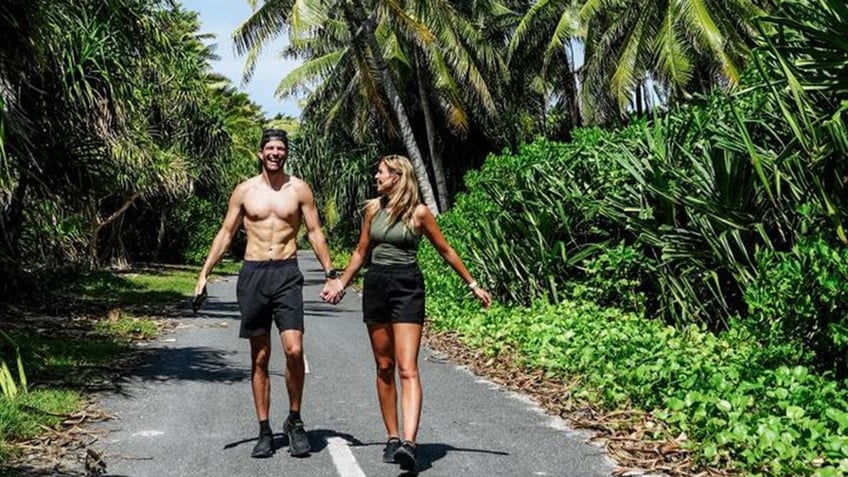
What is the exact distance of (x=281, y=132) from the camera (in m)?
6.39

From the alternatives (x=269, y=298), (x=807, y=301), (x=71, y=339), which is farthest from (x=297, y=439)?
(x=71, y=339)

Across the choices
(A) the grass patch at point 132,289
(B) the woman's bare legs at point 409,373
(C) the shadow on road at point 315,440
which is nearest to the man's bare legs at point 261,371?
(C) the shadow on road at point 315,440

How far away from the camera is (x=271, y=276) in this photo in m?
6.21

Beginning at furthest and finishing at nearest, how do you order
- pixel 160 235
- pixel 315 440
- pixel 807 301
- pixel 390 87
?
pixel 160 235
pixel 390 87
pixel 807 301
pixel 315 440

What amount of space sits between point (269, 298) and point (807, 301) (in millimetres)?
4004

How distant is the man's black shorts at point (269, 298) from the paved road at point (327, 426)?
90 cm

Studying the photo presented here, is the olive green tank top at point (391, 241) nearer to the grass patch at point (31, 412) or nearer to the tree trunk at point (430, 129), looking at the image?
the grass patch at point (31, 412)

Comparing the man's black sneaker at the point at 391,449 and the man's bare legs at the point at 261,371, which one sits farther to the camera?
the man's bare legs at the point at 261,371

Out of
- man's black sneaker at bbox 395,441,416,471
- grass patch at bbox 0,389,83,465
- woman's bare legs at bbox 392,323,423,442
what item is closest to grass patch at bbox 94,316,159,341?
grass patch at bbox 0,389,83,465

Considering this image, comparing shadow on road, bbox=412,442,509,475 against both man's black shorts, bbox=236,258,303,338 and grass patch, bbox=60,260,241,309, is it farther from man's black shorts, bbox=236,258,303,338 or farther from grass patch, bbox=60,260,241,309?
grass patch, bbox=60,260,241,309

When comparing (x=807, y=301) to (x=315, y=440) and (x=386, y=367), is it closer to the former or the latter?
(x=386, y=367)

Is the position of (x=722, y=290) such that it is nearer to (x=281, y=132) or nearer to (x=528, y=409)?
(x=528, y=409)

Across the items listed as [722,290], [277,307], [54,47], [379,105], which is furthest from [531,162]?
[379,105]

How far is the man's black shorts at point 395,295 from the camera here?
226 inches
